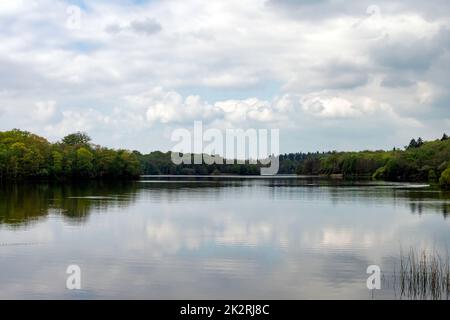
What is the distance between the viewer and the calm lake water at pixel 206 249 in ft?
61.2

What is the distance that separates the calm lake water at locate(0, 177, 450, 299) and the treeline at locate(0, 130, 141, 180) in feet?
236

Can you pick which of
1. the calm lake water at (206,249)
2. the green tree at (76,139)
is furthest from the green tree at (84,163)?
the calm lake water at (206,249)

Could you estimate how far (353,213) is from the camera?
45656 millimetres

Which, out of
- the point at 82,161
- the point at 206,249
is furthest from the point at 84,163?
the point at 206,249

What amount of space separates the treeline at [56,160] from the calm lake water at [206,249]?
7202 cm

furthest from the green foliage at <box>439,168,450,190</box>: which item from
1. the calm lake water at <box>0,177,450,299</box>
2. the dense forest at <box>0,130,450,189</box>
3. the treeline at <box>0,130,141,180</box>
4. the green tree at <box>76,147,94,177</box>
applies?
the green tree at <box>76,147,94,177</box>

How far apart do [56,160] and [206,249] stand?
10266 centimetres

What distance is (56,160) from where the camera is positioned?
404ft

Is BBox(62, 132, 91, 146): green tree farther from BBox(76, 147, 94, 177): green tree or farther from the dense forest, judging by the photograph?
BBox(76, 147, 94, 177): green tree

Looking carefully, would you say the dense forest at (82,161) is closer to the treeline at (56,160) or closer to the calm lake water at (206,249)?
the treeline at (56,160)

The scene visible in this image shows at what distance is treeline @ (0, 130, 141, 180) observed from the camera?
380 ft

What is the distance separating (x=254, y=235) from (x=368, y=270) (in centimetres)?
1122
